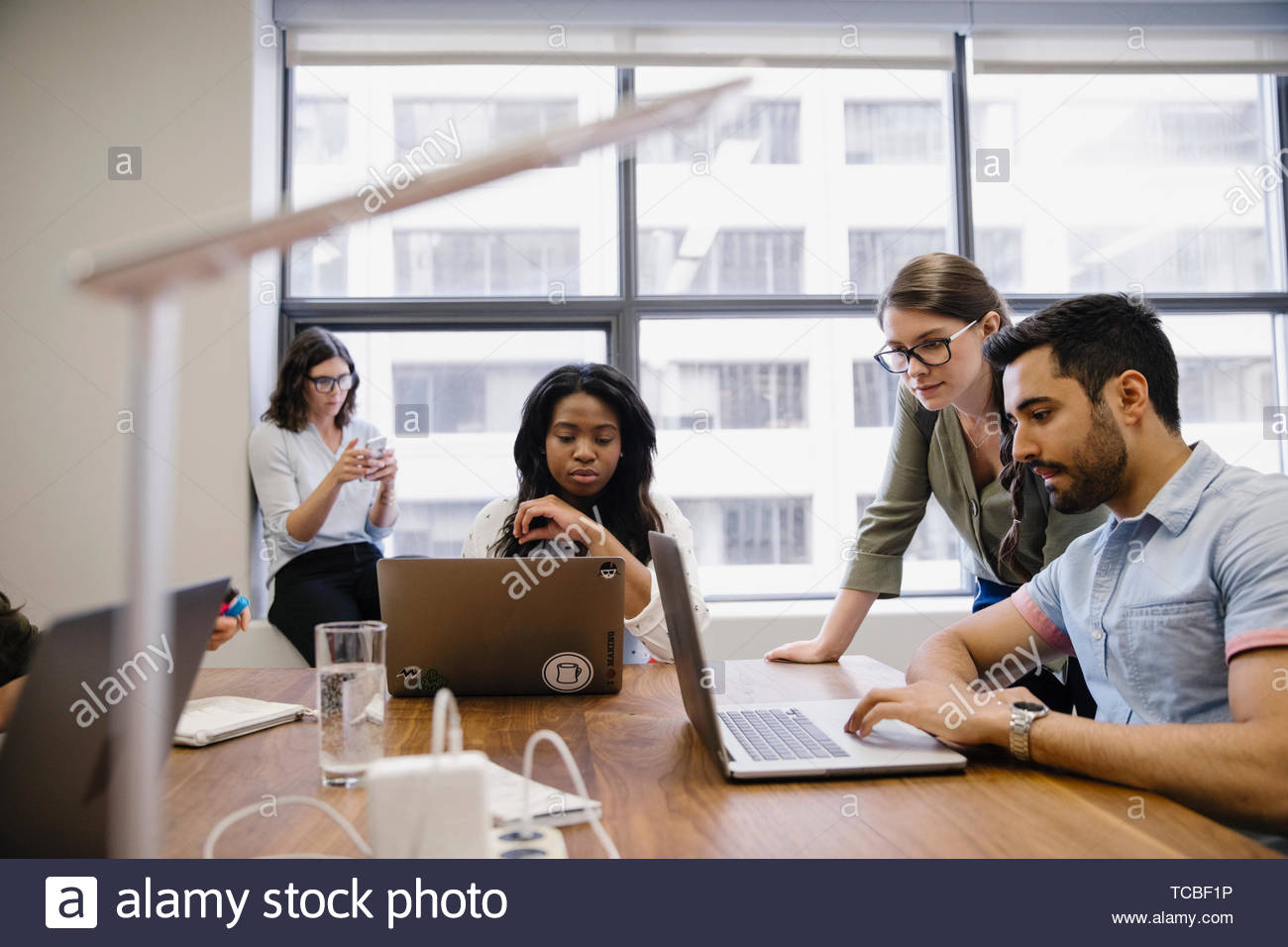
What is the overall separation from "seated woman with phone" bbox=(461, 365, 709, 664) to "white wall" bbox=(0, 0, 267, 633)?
56.8 inches

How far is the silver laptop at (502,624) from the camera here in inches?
51.8

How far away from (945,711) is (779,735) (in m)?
0.20

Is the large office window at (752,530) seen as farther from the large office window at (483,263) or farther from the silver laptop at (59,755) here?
the silver laptop at (59,755)

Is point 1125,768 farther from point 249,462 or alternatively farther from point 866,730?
point 249,462

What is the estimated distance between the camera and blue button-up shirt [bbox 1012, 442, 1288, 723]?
3.37 feet

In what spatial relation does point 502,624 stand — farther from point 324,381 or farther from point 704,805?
point 324,381

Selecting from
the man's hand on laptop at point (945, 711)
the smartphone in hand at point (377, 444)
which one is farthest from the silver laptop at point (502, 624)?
the smartphone in hand at point (377, 444)

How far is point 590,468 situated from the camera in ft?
6.97

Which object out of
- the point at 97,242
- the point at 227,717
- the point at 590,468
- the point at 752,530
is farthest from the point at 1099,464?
the point at 97,242

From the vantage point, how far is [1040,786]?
0.93m

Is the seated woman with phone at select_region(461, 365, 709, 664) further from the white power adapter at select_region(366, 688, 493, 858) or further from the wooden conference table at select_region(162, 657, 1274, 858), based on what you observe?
the white power adapter at select_region(366, 688, 493, 858)
